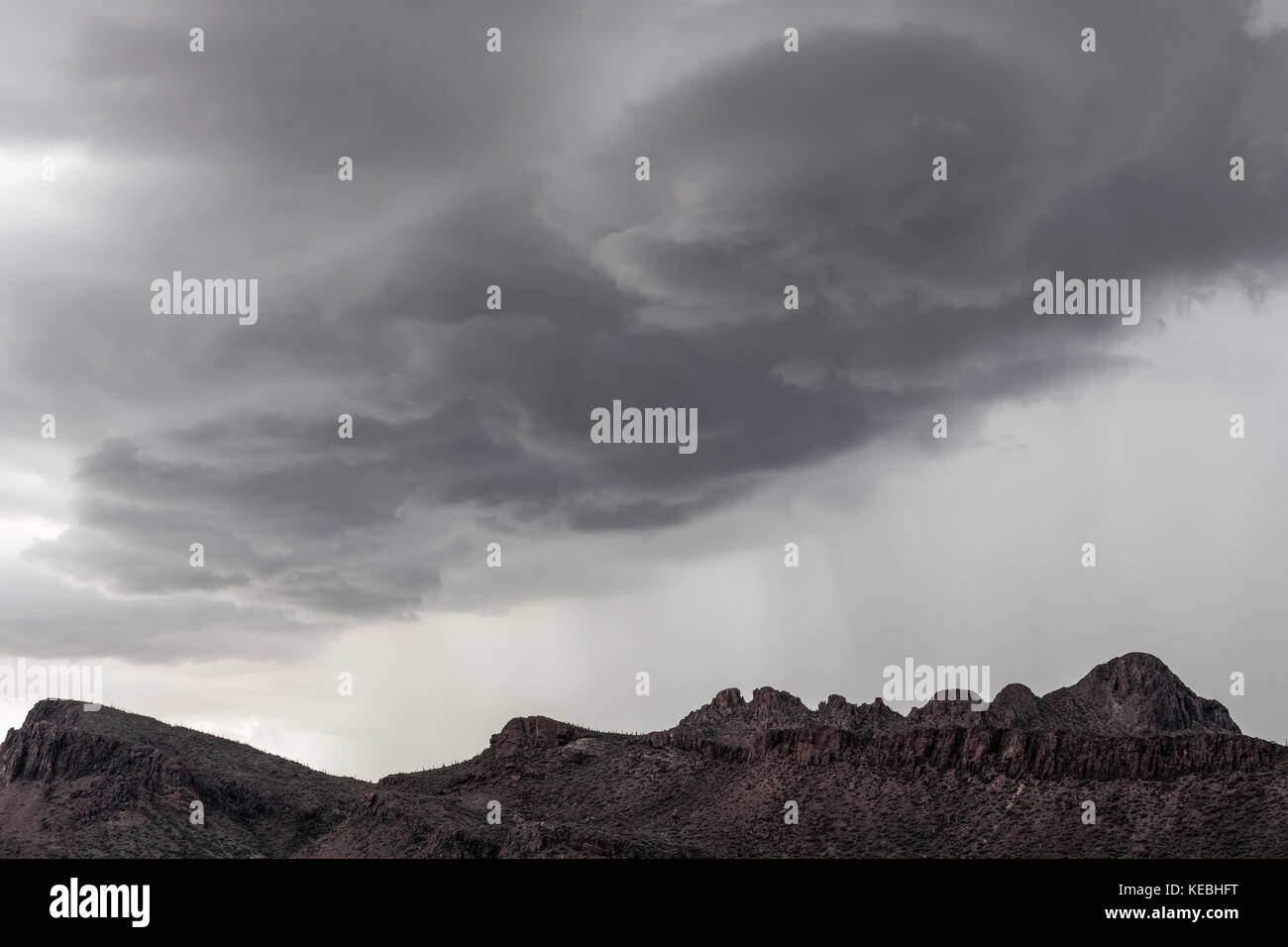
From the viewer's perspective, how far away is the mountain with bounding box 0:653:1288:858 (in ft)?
441

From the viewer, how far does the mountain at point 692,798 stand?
13438 cm

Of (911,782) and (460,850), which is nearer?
(460,850)

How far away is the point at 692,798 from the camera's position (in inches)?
6471

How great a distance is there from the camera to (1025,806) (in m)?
142
